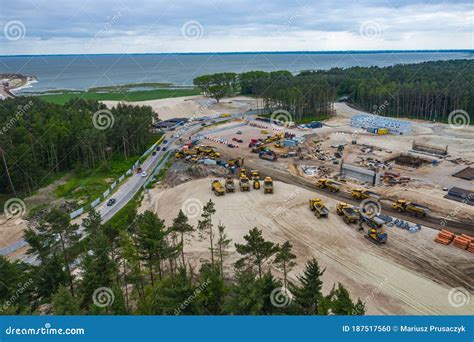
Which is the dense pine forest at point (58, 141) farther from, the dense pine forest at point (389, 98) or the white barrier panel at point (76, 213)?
the dense pine forest at point (389, 98)

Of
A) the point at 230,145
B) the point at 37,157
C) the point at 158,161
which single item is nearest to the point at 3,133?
the point at 37,157

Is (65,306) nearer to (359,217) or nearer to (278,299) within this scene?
(278,299)

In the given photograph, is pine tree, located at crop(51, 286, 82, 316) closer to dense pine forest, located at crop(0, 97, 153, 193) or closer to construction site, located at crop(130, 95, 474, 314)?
construction site, located at crop(130, 95, 474, 314)

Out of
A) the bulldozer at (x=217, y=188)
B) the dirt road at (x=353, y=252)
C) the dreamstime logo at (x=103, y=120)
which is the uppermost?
the dreamstime logo at (x=103, y=120)

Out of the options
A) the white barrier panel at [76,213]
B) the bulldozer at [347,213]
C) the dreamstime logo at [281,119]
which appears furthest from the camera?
the dreamstime logo at [281,119]

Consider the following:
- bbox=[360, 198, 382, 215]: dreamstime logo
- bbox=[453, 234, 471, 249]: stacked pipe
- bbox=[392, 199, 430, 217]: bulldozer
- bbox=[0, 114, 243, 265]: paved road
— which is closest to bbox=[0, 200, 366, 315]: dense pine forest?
bbox=[0, 114, 243, 265]: paved road

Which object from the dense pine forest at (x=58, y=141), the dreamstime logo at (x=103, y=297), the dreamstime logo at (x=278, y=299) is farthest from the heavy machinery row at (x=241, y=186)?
the dreamstime logo at (x=278, y=299)

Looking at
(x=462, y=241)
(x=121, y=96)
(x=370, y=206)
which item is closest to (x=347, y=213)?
(x=370, y=206)
